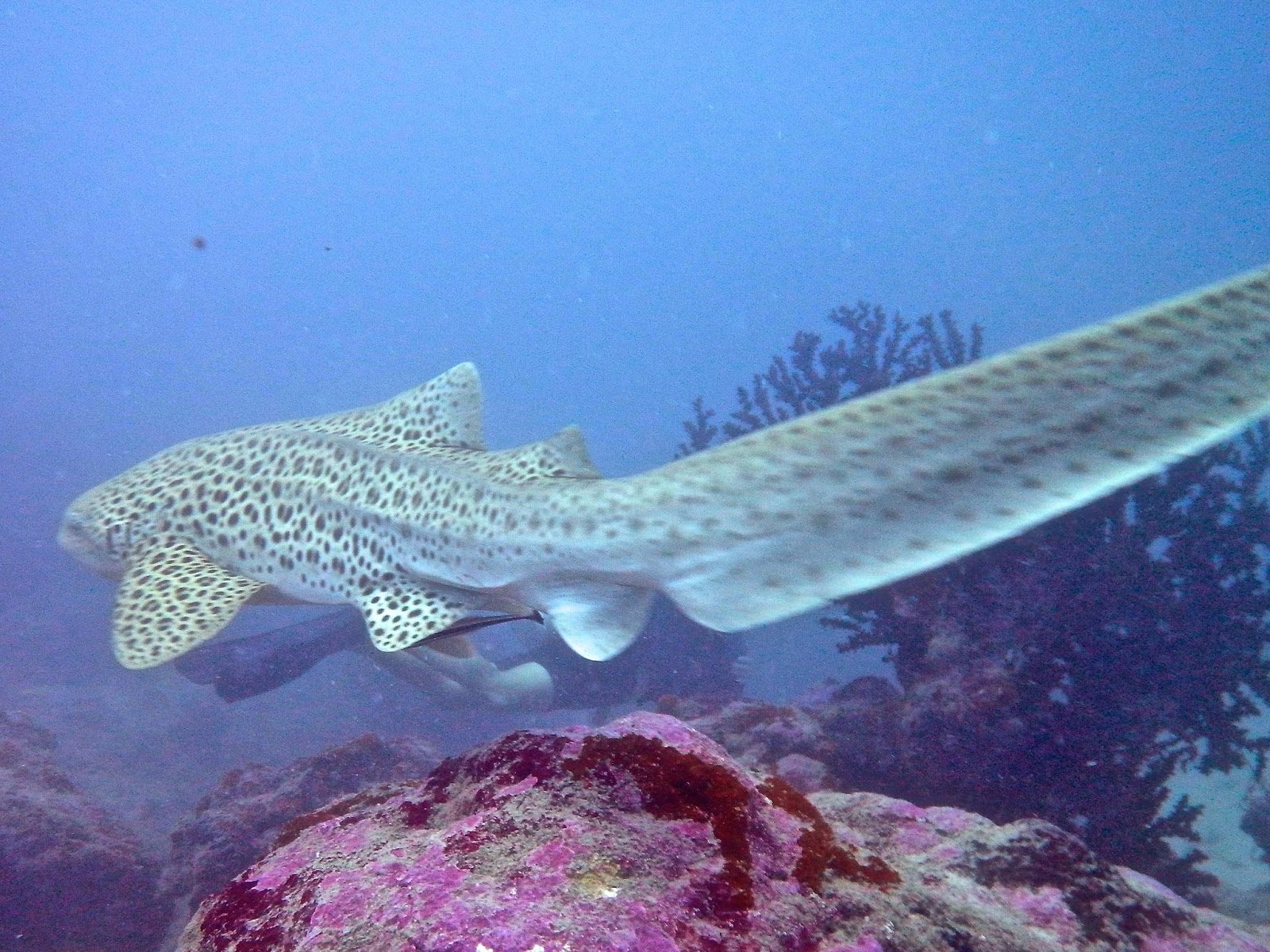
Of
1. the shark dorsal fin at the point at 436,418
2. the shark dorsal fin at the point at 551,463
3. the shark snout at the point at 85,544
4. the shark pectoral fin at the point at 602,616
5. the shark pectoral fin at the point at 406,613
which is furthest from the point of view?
the shark snout at the point at 85,544

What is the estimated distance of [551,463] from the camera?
4.01 m

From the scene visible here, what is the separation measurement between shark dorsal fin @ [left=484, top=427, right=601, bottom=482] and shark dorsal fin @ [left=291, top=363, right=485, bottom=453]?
1.41m

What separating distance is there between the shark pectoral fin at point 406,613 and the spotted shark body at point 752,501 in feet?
0.05

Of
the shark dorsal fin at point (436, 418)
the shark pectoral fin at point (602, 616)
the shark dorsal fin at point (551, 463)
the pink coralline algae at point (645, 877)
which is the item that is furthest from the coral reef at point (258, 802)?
the pink coralline algae at point (645, 877)

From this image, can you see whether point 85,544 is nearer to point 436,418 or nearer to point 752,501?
point 436,418

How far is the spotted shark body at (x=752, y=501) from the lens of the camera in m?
1.99

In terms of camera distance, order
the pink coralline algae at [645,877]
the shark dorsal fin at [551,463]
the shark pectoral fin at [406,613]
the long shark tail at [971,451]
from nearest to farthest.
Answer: the pink coralline algae at [645,877] → the long shark tail at [971,451] → the shark dorsal fin at [551,463] → the shark pectoral fin at [406,613]

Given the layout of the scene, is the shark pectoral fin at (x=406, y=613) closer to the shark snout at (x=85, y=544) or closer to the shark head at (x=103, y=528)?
the shark head at (x=103, y=528)

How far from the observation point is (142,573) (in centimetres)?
509

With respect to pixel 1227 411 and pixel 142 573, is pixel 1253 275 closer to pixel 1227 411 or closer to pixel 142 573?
pixel 1227 411

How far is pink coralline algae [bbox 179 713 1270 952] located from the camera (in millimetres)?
1734

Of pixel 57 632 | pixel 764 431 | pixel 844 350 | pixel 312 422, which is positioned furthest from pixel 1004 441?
pixel 57 632

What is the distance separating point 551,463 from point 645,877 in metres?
2.47

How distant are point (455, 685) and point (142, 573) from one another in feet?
21.3
